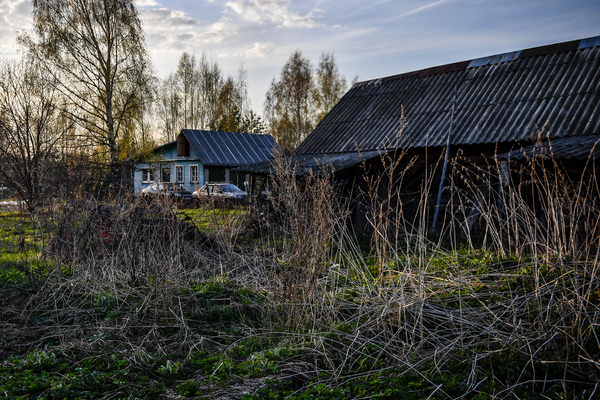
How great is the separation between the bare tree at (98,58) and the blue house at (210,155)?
5.61 metres

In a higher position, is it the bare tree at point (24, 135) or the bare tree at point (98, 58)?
the bare tree at point (98, 58)

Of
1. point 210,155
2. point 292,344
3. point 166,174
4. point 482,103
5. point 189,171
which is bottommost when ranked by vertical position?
point 292,344

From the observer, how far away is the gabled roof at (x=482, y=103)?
29.5 feet

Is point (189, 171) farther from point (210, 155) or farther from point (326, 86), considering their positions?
point (326, 86)

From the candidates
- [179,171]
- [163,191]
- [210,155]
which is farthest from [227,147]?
[163,191]

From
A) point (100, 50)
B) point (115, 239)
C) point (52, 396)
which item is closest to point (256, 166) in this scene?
point (115, 239)

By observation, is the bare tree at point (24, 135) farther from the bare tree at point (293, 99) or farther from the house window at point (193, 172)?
the bare tree at point (293, 99)

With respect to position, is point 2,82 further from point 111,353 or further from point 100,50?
point 111,353

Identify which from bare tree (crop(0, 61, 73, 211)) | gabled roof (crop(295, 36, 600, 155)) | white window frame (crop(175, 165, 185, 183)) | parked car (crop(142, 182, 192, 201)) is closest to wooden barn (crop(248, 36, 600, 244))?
gabled roof (crop(295, 36, 600, 155))

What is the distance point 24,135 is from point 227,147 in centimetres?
1627

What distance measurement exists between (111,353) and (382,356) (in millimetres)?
2161

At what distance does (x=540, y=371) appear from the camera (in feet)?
9.16

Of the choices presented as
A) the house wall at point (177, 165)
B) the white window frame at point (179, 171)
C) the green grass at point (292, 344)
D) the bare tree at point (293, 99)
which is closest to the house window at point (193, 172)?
the house wall at point (177, 165)

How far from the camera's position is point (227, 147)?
1017 inches
